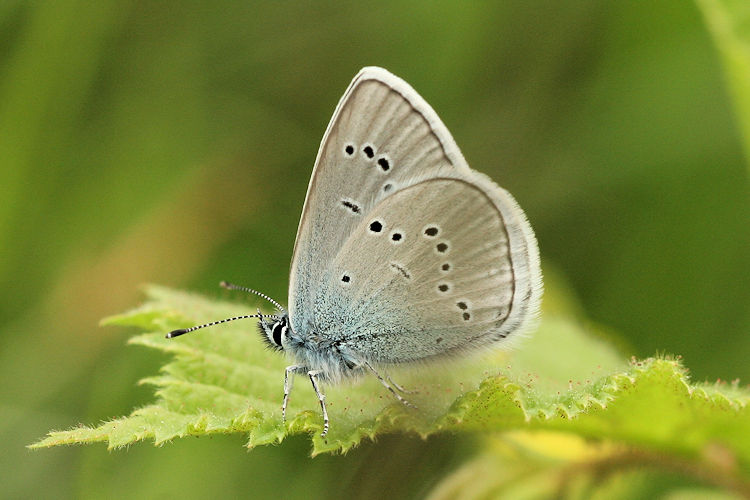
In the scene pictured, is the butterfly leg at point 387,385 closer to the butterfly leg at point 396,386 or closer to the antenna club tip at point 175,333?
the butterfly leg at point 396,386

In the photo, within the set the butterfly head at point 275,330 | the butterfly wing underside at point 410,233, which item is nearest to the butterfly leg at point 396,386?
the butterfly wing underside at point 410,233

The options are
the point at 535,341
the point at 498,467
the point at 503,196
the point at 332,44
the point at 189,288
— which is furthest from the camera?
the point at 332,44

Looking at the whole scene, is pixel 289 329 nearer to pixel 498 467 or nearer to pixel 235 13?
pixel 498 467

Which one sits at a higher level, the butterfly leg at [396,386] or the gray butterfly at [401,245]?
the gray butterfly at [401,245]

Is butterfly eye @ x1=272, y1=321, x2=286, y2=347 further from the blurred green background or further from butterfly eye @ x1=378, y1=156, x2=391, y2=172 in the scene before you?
the blurred green background

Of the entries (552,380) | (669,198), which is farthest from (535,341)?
(669,198)

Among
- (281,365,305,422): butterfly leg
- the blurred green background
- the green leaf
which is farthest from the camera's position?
the blurred green background

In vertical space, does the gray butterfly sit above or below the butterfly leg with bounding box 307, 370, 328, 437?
above

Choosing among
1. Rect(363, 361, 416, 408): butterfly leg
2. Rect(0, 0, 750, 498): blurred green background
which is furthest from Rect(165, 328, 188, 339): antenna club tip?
Rect(0, 0, 750, 498): blurred green background
